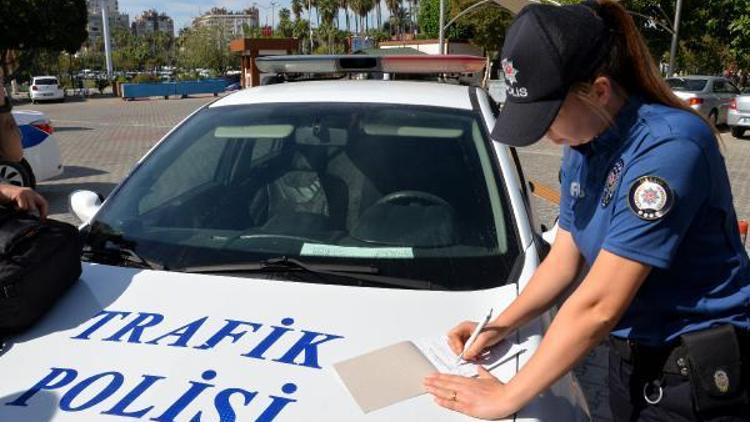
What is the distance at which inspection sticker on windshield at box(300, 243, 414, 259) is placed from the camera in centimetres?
209

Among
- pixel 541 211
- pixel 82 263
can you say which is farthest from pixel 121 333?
pixel 541 211

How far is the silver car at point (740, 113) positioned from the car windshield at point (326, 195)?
Result: 13.7 metres

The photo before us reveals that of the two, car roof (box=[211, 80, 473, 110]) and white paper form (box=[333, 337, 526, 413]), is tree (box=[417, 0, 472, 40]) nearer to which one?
car roof (box=[211, 80, 473, 110])

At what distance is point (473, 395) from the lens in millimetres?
1466

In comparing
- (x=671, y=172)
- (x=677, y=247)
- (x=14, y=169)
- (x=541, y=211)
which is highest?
(x=671, y=172)

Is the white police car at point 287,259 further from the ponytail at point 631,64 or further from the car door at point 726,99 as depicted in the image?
the car door at point 726,99

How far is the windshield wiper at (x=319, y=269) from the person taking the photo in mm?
1976

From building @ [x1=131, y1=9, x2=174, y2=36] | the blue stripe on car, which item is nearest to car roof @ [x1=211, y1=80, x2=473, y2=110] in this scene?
the blue stripe on car

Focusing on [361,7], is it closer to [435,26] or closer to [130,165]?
[435,26]

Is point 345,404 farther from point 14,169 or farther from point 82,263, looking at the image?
point 14,169

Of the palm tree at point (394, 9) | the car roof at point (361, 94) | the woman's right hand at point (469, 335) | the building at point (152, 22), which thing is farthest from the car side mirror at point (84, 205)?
the building at point (152, 22)

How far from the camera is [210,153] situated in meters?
2.90

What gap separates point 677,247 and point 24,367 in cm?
150

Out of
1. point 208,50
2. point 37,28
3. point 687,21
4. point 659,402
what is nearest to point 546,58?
point 659,402
